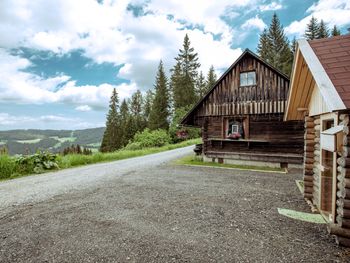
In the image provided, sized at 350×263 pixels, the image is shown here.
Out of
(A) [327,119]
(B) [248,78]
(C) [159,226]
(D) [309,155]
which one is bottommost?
(C) [159,226]

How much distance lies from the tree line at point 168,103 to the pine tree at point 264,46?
38.4ft

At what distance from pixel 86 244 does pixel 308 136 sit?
6751mm

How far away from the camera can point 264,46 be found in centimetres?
4103

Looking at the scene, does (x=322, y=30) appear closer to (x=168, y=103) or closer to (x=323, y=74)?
(x=168, y=103)

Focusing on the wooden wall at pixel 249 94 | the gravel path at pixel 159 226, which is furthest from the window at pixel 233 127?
the gravel path at pixel 159 226

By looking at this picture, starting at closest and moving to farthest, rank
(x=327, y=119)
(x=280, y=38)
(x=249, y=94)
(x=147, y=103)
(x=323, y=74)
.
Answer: (x=323, y=74) < (x=327, y=119) < (x=249, y=94) < (x=280, y=38) < (x=147, y=103)

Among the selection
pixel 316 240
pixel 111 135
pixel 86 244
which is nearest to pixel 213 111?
pixel 316 240

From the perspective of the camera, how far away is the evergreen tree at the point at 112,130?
49.5 m

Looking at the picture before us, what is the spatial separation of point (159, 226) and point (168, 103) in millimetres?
42742

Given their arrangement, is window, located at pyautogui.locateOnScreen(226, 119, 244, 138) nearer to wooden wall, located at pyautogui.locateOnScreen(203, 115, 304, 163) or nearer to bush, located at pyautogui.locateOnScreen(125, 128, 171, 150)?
wooden wall, located at pyautogui.locateOnScreen(203, 115, 304, 163)

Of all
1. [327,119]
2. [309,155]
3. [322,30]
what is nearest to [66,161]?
[309,155]

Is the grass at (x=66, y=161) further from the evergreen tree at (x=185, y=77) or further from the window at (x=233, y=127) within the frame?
the evergreen tree at (x=185, y=77)

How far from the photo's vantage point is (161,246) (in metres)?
4.07

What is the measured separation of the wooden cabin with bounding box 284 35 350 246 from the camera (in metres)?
4.11
